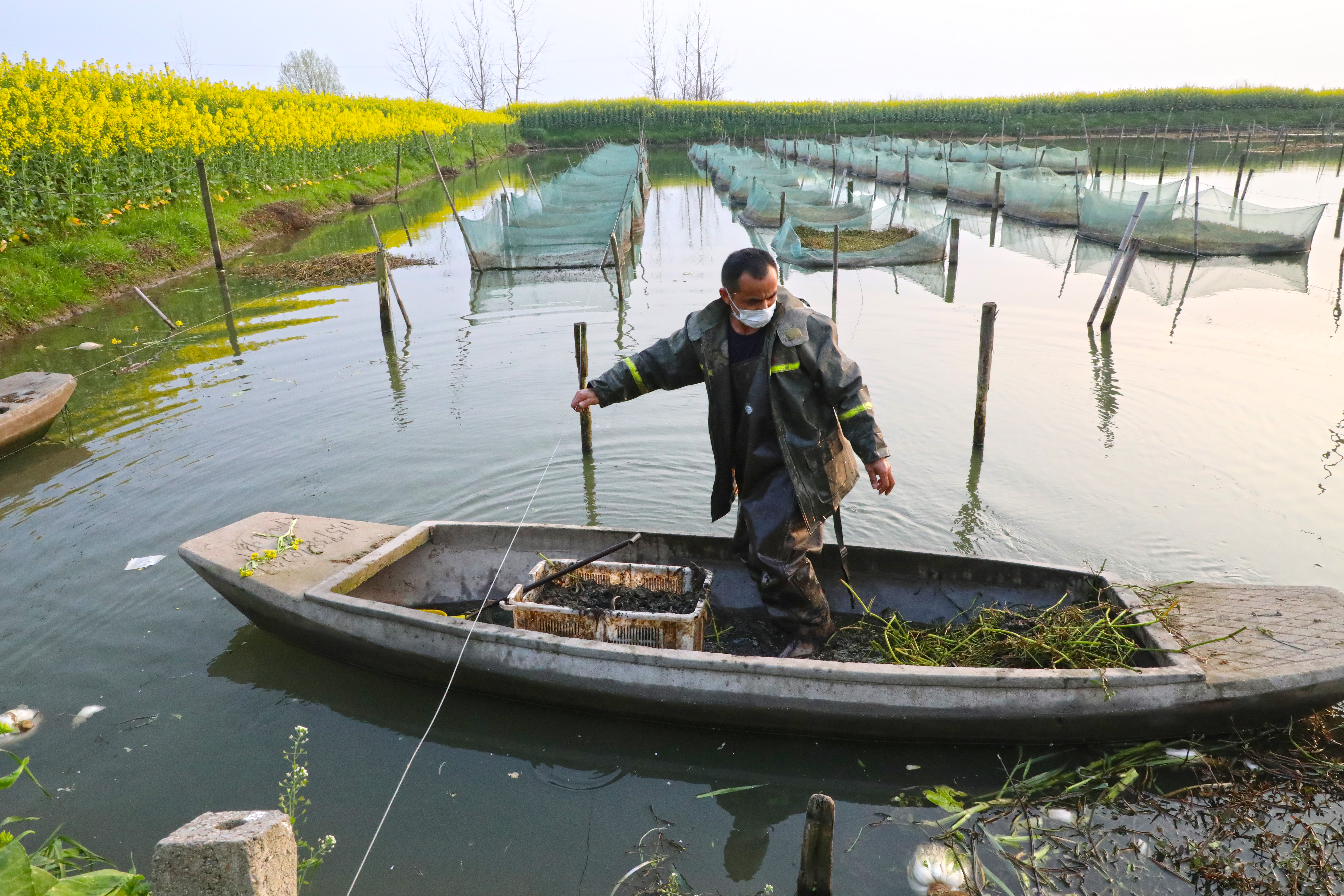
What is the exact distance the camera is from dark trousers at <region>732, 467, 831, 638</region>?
4.01 m

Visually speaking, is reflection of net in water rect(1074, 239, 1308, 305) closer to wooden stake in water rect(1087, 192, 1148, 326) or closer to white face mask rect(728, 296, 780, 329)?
wooden stake in water rect(1087, 192, 1148, 326)

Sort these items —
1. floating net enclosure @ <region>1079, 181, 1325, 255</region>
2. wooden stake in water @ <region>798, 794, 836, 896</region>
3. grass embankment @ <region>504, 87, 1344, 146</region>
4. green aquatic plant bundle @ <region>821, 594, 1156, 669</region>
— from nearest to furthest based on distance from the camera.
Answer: wooden stake in water @ <region>798, 794, 836, 896</region>
green aquatic plant bundle @ <region>821, 594, 1156, 669</region>
floating net enclosure @ <region>1079, 181, 1325, 255</region>
grass embankment @ <region>504, 87, 1344, 146</region>

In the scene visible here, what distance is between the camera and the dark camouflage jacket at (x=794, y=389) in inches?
148

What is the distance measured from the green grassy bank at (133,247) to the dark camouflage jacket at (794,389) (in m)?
11.6

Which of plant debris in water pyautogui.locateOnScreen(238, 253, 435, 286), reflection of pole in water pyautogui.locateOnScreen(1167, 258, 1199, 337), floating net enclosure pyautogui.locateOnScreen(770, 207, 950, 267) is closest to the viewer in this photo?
reflection of pole in water pyautogui.locateOnScreen(1167, 258, 1199, 337)

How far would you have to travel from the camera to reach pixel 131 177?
15.5 m

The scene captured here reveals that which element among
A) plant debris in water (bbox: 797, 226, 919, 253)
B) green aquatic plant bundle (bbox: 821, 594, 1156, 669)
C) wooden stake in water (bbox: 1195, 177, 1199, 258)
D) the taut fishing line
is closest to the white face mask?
green aquatic plant bundle (bbox: 821, 594, 1156, 669)

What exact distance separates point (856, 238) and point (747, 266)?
14409 millimetres

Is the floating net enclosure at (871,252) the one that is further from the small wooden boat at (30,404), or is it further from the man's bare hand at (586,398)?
Result: the man's bare hand at (586,398)

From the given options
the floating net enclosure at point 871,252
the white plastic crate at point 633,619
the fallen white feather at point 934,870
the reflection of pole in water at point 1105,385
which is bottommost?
the fallen white feather at point 934,870

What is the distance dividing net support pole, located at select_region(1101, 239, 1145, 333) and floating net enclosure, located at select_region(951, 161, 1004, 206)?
1244 cm

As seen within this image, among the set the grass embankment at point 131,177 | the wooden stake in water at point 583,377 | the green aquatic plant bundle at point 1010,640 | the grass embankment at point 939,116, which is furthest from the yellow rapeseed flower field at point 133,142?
the grass embankment at point 939,116

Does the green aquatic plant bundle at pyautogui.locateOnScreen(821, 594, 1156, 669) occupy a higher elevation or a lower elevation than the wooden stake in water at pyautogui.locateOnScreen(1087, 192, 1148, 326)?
lower

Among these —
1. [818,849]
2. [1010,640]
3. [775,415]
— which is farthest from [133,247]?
[818,849]
